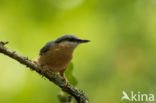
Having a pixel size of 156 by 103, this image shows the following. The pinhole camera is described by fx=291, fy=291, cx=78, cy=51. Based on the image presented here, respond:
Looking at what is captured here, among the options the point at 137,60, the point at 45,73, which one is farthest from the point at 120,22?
the point at 45,73

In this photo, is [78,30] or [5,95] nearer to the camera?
[5,95]

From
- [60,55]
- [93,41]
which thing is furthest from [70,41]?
[93,41]

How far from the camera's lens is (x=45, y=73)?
13.6ft

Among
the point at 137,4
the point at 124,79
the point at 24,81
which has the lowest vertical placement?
the point at 24,81

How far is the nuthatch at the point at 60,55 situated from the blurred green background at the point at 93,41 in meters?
4.11

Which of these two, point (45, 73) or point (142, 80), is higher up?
point (142, 80)

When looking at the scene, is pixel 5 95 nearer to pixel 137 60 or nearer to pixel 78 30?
pixel 78 30

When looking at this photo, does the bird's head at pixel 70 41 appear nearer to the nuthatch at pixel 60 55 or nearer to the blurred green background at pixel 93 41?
the nuthatch at pixel 60 55

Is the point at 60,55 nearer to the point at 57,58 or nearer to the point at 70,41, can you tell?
the point at 57,58

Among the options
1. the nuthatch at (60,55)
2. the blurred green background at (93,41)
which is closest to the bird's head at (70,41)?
the nuthatch at (60,55)

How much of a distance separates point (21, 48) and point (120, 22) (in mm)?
3976

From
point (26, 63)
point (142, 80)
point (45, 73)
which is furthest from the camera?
point (142, 80)

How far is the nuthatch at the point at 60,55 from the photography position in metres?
4.79

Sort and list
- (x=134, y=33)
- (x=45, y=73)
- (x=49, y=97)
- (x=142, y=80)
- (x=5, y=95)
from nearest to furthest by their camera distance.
→ (x=45, y=73) → (x=5, y=95) → (x=49, y=97) → (x=142, y=80) → (x=134, y=33)
